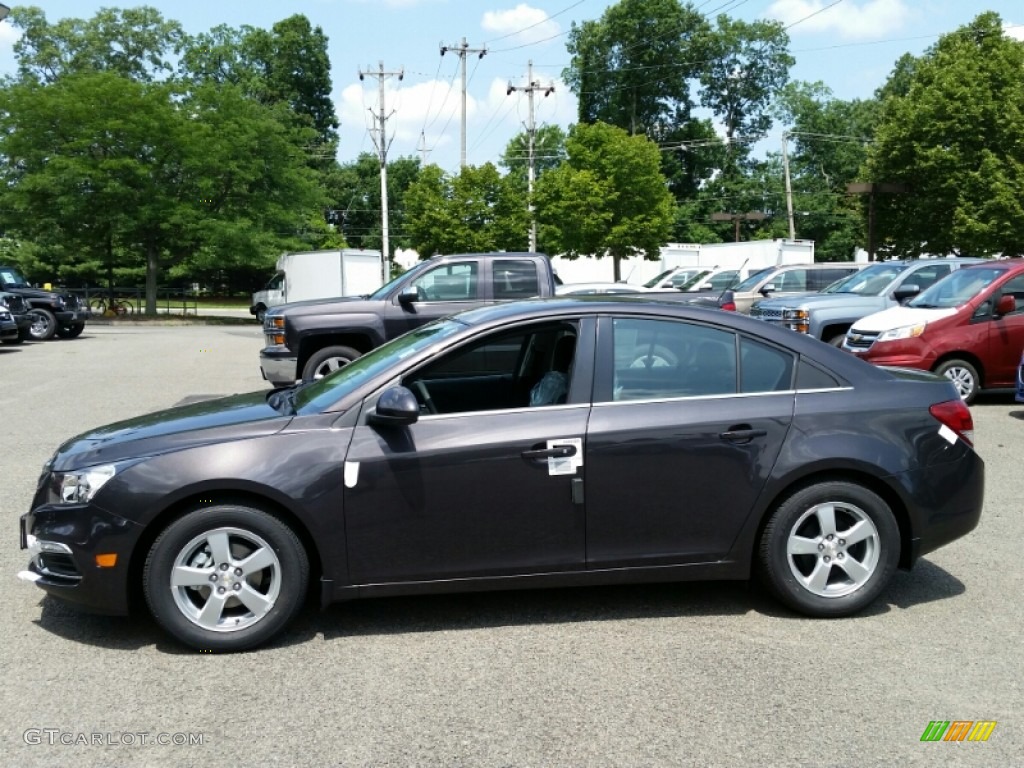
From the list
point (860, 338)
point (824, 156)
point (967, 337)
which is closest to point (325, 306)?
point (860, 338)

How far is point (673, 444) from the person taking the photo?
4785mm

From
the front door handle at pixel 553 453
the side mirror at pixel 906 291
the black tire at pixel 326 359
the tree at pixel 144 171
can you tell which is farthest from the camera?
the tree at pixel 144 171

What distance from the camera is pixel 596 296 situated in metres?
5.41

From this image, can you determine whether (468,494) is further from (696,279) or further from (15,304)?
(696,279)

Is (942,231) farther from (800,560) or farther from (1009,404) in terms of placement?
(800,560)

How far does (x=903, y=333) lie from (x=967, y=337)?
0.79 meters

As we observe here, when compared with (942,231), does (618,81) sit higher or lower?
higher

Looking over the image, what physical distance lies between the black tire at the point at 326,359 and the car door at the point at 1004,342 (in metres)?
7.81

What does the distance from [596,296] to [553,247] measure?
4339cm

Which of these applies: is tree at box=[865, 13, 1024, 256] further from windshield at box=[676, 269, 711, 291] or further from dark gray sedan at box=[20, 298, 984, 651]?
dark gray sedan at box=[20, 298, 984, 651]

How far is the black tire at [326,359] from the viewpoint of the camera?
1202cm

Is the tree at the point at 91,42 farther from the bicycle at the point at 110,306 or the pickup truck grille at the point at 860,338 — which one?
the pickup truck grille at the point at 860,338

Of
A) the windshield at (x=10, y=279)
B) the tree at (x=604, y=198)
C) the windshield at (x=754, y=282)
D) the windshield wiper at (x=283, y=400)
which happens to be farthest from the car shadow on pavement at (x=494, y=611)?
the tree at (x=604, y=198)

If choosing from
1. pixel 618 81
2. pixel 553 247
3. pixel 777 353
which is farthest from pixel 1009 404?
pixel 618 81
